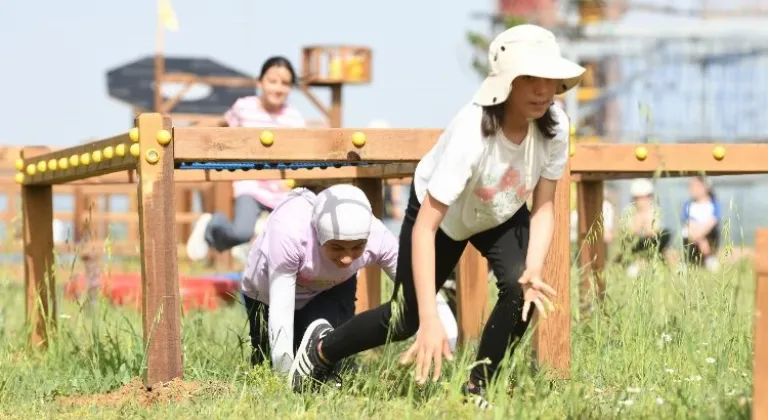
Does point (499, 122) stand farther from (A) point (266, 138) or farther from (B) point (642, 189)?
(B) point (642, 189)

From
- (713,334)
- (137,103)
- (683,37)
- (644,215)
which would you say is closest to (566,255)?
(713,334)

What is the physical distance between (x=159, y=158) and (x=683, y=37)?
17979 mm

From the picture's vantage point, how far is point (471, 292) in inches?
217

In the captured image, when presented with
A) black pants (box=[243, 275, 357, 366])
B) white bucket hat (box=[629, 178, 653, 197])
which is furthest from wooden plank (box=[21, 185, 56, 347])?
white bucket hat (box=[629, 178, 653, 197])

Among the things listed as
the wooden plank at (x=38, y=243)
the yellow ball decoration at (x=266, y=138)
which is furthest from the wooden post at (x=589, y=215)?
the wooden plank at (x=38, y=243)

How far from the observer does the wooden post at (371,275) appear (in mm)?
5797

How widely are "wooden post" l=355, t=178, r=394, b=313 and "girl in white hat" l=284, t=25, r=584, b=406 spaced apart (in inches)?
66.4

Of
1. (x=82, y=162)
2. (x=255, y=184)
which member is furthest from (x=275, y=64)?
(x=82, y=162)

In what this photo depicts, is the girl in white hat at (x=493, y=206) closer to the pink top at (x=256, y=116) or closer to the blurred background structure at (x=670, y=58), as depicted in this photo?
the pink top at (x=256, y=116)

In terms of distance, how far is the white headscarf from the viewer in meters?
4.30

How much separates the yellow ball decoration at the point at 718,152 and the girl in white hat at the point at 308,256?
1.11m

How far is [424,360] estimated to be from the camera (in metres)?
3.37

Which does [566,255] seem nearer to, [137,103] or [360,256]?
[360,256]

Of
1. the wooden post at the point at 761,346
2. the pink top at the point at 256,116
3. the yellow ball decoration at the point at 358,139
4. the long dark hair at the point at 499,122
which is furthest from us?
the pink top at the point at 256,116
